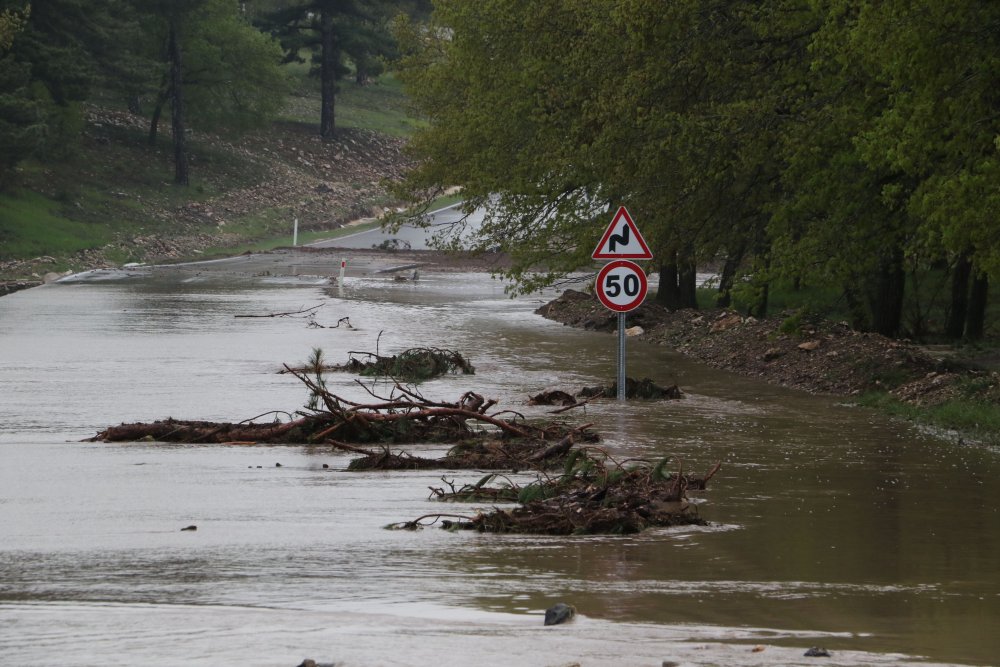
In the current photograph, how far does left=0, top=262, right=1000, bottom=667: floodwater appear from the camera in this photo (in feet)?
22.1

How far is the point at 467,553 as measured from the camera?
351 inches

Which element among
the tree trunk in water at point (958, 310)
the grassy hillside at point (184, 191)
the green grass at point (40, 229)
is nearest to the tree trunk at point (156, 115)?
the grassy hillside at point (184, 191)

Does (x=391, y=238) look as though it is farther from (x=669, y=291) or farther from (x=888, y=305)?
(x=888, y=305)

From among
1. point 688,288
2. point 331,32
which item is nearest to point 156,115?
point 331,32

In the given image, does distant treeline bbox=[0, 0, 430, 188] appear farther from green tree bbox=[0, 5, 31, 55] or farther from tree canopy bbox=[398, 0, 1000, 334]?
tree canopy bbox=[398, 0, 1000, 334]

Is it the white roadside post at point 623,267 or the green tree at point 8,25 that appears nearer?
the white roadside post at point 623,267

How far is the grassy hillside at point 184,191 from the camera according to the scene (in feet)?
175

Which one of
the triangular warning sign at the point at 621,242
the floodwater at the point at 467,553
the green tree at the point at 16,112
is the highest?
the green tree at the point at 16,112

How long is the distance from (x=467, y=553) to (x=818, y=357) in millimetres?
13174

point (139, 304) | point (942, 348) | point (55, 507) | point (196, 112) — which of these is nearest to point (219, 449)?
point (55, 507)

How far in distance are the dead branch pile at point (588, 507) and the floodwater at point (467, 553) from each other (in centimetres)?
18

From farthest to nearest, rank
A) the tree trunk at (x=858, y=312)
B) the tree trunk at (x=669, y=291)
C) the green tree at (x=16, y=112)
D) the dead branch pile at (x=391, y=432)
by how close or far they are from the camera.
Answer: the green tree at (x=16, y=112) < the tree trunk at (x=669, y=291) < the tree trunk at (x=858, y=312) < the dead branch pile at (x=391, y=432)

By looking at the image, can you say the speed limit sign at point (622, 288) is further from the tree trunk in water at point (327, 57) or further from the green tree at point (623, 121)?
the tree trunk in water at point (327, 57)

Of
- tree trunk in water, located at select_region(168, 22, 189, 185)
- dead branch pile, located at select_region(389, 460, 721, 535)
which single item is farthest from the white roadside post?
tree trunk in water, located at select_region(168, 22, 189, 185)
